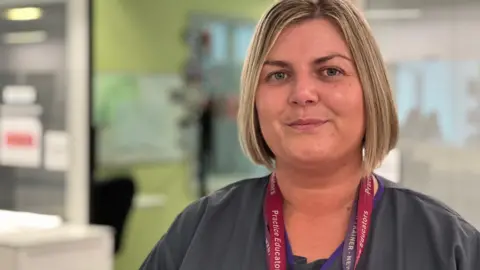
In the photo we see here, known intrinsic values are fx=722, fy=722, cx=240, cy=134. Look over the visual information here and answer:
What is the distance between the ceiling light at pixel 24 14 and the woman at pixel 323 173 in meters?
2.69

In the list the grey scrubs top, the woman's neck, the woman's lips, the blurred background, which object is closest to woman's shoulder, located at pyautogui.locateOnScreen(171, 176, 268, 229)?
the grey scrubs top

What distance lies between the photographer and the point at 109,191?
4141mm

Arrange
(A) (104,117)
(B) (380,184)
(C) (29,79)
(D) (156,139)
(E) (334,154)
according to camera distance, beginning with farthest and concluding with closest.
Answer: (D) (156,139) < (A) (104,117) < (C) (29,79) < (B) (380,184) < (E) (334,154)

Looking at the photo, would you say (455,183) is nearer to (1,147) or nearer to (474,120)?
(474,120)

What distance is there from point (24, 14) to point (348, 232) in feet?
9.72

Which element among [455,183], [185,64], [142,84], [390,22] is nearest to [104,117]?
[142,84]

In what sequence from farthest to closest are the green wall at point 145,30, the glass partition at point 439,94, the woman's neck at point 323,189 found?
1. the green wall at point 145,30
2. the glass partition at point 439,94
3. the woman's neck at point 323,189

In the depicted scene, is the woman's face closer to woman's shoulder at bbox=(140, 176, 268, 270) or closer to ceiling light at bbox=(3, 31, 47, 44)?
woman's shoulder at bbox=(140, 176, 268, 270)

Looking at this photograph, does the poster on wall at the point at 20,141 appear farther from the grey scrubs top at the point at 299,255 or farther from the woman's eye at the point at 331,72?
the woman's eye at the point at 331,72

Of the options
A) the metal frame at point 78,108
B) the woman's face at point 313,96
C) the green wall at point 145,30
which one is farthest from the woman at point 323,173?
the green wall at point 145,30

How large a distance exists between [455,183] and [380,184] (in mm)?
1625

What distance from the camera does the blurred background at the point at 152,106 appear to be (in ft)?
9.77

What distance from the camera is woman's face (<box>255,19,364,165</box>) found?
131cm

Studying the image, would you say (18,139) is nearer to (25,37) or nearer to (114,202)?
(25,37)
